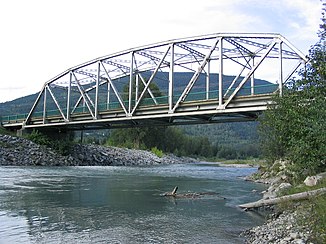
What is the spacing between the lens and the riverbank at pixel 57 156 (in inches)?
1923

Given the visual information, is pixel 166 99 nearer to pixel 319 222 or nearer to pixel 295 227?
pixel 295 227

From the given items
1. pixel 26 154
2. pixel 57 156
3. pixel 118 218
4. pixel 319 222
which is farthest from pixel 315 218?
pixel 57 156

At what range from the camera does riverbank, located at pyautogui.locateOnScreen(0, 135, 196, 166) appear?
1923 inches

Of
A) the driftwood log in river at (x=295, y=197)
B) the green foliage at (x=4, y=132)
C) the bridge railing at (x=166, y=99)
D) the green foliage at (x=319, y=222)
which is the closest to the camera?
the green foliage at (x=319, y=222)

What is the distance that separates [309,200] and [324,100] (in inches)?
118

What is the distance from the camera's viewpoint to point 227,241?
9.88 meters

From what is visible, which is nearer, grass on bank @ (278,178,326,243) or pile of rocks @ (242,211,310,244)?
grass on bank @ (278,178,326,243)

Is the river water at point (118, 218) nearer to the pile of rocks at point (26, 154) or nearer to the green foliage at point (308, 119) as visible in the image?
the green foliage at point (308, 119)

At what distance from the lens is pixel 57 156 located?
5466 cm

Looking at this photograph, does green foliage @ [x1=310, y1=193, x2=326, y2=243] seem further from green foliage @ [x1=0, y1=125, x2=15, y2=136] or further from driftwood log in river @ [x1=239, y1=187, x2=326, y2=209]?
green foliage @ [x1=0, y1=125, x2=15, y2=136]

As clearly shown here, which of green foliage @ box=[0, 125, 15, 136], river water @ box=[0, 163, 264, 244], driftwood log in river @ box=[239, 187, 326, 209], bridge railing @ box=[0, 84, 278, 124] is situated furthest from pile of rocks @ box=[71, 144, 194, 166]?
driftwood log in river @ box=[239, 187, 326, 209]

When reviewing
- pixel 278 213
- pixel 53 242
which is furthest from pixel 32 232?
pixel 278 213

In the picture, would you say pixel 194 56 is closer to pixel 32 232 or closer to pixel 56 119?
pixel 56 119

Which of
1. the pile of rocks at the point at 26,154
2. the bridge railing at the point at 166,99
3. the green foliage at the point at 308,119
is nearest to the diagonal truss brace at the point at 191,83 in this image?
the bridge railing at the point at 166,99
